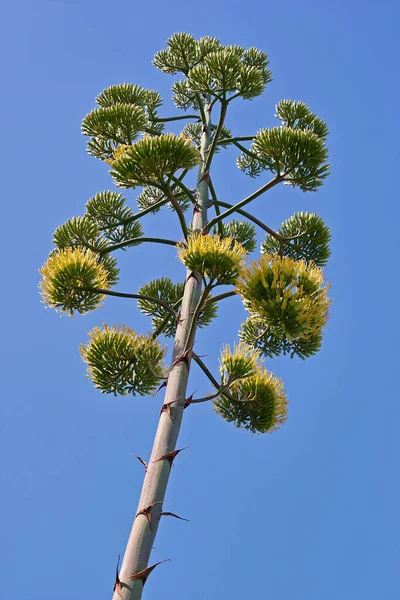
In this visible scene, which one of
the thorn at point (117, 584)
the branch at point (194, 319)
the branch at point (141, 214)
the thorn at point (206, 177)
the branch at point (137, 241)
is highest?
the thorn at point (206, 177)

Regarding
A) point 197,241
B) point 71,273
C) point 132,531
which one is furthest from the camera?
point 71,273

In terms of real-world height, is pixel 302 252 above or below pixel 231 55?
below

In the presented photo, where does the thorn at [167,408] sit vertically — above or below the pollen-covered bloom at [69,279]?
below

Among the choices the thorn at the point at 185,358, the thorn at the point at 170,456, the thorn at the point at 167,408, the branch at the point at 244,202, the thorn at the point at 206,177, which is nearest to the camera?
the thorn at the point at 170,456

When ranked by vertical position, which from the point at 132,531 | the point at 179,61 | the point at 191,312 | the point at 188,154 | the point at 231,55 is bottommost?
the point at 132,531

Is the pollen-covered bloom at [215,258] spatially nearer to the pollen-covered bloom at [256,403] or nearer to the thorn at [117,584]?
the pollen-covered bloom at [256,403]

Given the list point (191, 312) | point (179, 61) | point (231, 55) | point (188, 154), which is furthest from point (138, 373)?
point (179, 61)

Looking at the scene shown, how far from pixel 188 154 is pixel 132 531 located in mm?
2766

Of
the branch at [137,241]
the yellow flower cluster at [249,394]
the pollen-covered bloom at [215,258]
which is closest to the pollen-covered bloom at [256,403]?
the yellow flower cluster at [249,394]

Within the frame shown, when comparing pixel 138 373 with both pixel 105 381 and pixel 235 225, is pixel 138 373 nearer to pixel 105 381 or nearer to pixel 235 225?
pixel 105 381

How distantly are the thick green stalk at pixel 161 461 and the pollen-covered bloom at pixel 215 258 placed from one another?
36 centimetres

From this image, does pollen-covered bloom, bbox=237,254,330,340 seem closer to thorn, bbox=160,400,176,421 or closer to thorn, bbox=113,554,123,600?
thorn, bbox=160,400,176,421

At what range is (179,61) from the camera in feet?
25.6

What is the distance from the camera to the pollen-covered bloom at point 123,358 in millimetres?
4824
